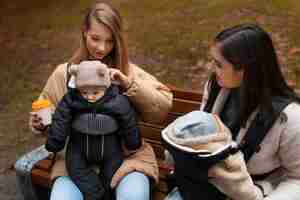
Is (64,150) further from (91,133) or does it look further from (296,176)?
(296,176)

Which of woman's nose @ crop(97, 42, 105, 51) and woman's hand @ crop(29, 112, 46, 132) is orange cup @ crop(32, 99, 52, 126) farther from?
woman's nose @ crop(97, 42, 105, 51)

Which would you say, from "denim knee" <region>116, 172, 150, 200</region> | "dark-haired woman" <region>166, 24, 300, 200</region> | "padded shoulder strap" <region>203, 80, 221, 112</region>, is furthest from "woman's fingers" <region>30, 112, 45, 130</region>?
"dark-haired woman" <region>166, 24, 300, 200</region>

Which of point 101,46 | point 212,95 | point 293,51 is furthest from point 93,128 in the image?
point 293,51

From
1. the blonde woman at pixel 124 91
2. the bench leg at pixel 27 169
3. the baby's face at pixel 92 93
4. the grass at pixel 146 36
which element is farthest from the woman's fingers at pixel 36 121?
the grass at pixel 146 36

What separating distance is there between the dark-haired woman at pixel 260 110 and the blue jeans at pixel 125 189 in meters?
0.49

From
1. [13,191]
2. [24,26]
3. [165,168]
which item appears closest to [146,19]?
[24,26]

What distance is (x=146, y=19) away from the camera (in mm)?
6141

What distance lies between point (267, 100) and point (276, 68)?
0.51 feet

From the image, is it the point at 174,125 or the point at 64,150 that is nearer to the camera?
the point at 174,125

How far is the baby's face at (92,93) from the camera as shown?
2598 mm

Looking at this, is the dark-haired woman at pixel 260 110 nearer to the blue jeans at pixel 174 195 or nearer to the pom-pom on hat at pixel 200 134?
the pom-pom on hat at pixel 200 134

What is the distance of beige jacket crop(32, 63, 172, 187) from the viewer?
2746 millimetres

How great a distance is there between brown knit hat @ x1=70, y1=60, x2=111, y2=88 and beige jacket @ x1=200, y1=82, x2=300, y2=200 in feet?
2.41

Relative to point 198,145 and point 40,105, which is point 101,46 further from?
point 198,145
